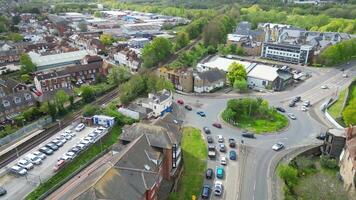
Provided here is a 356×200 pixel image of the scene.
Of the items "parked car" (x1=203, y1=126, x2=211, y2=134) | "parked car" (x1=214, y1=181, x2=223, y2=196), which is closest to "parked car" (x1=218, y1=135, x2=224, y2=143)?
"parked car" (x1=203, y1=126, x2=211, y2=134)

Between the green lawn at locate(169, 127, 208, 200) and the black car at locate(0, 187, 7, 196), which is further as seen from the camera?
the green lawn at locate(169, 127, 208, 200)

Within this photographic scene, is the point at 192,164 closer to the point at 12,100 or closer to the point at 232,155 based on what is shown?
the point at 232,155

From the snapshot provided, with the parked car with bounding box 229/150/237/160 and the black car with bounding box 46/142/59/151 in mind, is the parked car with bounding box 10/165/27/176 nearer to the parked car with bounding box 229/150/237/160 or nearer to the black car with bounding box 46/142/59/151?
the black car with bounding box 46/142/59/151

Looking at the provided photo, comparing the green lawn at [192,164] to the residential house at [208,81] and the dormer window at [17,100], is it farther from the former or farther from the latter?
the dormer window at [17,100]

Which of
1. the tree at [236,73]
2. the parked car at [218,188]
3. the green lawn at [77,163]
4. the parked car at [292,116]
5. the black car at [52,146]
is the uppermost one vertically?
the tree at [236,73]

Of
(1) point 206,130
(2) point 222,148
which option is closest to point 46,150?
(1) point 206,130

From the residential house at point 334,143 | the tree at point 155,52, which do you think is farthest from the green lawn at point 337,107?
the tree at point 155,52
